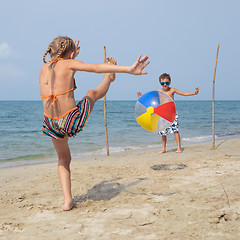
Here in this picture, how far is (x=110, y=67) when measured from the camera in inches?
108

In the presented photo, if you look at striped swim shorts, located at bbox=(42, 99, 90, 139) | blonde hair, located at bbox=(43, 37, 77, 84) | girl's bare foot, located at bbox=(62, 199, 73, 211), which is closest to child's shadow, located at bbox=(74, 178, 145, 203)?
girl's bare foot, located at bbox=(62, 199, 73, 211)

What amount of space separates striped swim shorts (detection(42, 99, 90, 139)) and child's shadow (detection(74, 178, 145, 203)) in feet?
3.61

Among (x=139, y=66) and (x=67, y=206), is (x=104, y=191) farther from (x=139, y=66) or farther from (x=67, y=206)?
(x=139, y=66)

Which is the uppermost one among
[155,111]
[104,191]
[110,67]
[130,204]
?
[110,67]

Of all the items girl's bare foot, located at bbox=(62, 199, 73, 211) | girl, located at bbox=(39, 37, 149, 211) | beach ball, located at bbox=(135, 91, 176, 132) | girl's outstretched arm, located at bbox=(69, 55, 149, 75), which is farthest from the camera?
beach ball, located at bbox=(135, 91, 176, 132)

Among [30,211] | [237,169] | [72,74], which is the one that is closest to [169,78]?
[237,169]

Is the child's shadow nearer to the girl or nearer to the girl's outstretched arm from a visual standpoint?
the girl

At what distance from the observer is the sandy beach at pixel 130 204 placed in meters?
2.56

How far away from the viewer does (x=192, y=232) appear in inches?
97.7

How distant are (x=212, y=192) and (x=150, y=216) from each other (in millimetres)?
1144

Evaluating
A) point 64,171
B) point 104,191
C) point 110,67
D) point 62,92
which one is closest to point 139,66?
point 110,67

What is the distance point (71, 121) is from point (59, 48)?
82 cm

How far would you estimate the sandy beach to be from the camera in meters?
2.56

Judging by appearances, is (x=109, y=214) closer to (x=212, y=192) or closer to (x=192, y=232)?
(x=192, y=232)
